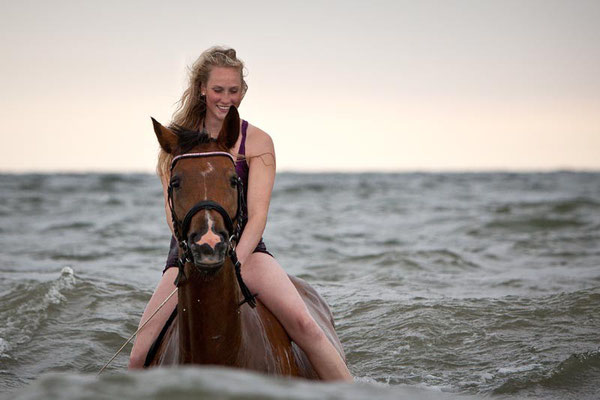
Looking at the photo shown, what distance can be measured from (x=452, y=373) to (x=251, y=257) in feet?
10.9

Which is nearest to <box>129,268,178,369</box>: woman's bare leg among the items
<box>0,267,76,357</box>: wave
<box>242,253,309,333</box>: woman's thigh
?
<box>242,253,309,333</box>: woman's thigh

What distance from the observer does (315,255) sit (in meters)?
15.3

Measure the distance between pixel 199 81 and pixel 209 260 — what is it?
5.48ft

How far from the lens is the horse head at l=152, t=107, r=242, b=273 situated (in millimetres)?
3551

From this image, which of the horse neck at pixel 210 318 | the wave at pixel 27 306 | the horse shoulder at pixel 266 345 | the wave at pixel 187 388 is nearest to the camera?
the wave at pixel 187 388

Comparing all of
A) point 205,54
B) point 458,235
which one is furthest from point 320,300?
point 458,235

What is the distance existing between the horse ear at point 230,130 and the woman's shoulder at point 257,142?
0.56m

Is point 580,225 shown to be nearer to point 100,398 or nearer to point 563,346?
point 563,346

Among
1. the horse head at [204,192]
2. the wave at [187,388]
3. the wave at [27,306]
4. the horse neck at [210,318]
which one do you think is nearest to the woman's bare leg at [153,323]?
the horse neck at [210,318]

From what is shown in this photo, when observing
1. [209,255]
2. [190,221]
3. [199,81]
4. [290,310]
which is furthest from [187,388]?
[199,81]

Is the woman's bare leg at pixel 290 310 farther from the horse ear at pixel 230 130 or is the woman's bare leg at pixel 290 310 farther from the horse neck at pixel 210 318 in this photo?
the horse ear at pixel 230 130

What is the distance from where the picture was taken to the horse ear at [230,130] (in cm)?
400

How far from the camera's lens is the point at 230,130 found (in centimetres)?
403

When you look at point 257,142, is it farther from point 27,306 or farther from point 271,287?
point 27,306
